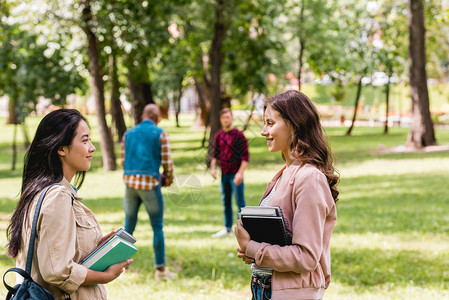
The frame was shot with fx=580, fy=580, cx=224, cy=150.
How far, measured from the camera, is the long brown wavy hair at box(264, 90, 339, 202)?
9.21 feet

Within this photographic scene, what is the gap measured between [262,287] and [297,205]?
51cm

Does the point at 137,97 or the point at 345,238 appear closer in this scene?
the point at 345,238

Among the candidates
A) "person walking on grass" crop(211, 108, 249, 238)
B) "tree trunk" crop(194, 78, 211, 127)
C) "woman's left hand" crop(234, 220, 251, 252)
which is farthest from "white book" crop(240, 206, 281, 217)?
"tree trunk" crop(194, 78, 211, 127)

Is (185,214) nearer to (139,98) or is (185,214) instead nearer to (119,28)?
(119,28)

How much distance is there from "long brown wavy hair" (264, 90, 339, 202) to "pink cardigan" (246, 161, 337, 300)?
0.09 m

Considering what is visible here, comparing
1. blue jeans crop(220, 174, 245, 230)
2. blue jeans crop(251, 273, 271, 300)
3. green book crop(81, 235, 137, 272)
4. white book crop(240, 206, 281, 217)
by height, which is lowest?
blue jeans crop(220, 174, 245, 230)

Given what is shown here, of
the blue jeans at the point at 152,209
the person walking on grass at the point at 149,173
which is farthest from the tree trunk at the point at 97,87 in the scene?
the blue jeans at the point at 152,209

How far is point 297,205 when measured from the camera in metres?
2.62

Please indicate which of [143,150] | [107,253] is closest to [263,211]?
[107,253]

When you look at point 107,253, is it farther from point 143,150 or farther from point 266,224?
point 143,150

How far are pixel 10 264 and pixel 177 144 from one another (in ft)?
81.9

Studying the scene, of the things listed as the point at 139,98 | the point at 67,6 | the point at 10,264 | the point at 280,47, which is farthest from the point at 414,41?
the point at 10,264

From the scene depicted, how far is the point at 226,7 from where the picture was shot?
2038cm

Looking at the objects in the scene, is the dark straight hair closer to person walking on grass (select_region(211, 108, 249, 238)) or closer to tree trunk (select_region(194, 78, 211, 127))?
person walking on grass (select_region(211, 108, 249, 238))
